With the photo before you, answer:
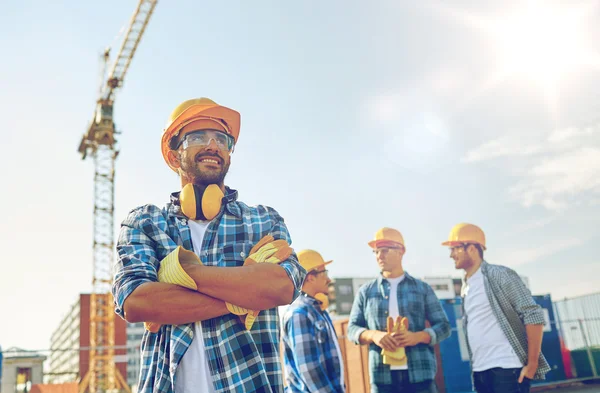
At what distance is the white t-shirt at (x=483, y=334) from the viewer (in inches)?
182

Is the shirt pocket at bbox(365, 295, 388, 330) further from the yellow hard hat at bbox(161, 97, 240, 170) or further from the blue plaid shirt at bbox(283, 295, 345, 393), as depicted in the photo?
the yellow hard hat at bbox(161, 97, 240, 170)

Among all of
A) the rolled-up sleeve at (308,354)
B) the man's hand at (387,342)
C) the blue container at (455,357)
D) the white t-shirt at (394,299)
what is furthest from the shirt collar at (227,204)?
the blue container at (455,357)

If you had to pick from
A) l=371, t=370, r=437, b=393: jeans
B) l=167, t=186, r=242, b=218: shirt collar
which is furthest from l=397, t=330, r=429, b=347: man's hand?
l=167, t=186, r=242, b=218: shirt collar

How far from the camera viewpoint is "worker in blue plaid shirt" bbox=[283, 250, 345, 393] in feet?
15.0

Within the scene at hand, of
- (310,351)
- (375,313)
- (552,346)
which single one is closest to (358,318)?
(375,313)

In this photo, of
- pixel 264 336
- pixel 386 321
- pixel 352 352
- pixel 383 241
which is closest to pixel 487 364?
pixel 386 321

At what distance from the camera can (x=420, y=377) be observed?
4898mm

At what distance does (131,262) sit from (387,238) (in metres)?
3.67

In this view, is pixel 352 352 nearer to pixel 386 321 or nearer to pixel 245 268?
pixel 386 321

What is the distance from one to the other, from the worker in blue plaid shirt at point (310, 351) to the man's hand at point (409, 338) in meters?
0.55

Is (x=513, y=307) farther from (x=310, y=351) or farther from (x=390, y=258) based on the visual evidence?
(x=310, y=351)

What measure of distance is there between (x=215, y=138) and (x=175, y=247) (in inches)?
21.9

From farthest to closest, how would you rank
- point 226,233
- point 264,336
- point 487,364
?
1. point 487,364
2. point 226,233
3. point 264,336

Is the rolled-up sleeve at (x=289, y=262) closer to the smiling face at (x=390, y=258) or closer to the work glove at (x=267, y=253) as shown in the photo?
the work glove at (x=267, y=253)
